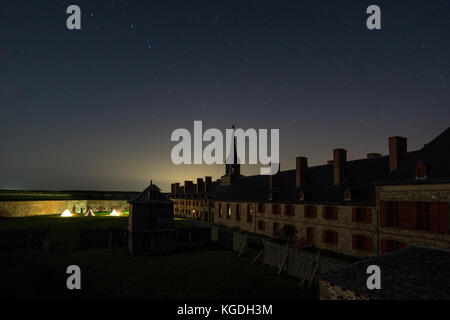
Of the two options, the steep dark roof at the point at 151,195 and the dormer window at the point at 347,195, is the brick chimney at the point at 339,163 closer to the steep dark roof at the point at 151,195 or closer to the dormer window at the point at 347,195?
the dormer window at the point at 347,195

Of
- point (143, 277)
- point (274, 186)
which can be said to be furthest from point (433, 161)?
point (143, 277)

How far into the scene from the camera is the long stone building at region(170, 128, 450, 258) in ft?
62.7

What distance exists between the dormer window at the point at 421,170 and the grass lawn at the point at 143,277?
11739mm

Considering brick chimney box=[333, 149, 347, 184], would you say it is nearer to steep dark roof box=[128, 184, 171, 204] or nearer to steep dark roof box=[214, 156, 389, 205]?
steep dark roof box=[214, 156, 389, 205]

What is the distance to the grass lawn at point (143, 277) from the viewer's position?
14.7 m

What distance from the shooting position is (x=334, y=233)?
2747 cm

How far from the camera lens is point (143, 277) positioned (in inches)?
696

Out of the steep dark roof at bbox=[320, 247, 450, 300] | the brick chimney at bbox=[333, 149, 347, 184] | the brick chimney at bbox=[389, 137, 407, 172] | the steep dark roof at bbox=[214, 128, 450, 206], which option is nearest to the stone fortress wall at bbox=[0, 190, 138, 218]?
the steep dark roof at bbox=[214, 128, 450, 206]

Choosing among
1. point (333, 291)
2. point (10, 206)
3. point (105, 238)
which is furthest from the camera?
point (10, 206)

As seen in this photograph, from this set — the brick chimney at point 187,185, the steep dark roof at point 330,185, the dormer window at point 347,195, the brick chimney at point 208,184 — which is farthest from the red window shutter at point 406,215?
the brick chimney at point 187,185

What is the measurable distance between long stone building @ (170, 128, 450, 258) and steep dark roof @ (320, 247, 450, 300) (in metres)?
7.91

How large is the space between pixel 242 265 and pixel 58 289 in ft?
39.8
